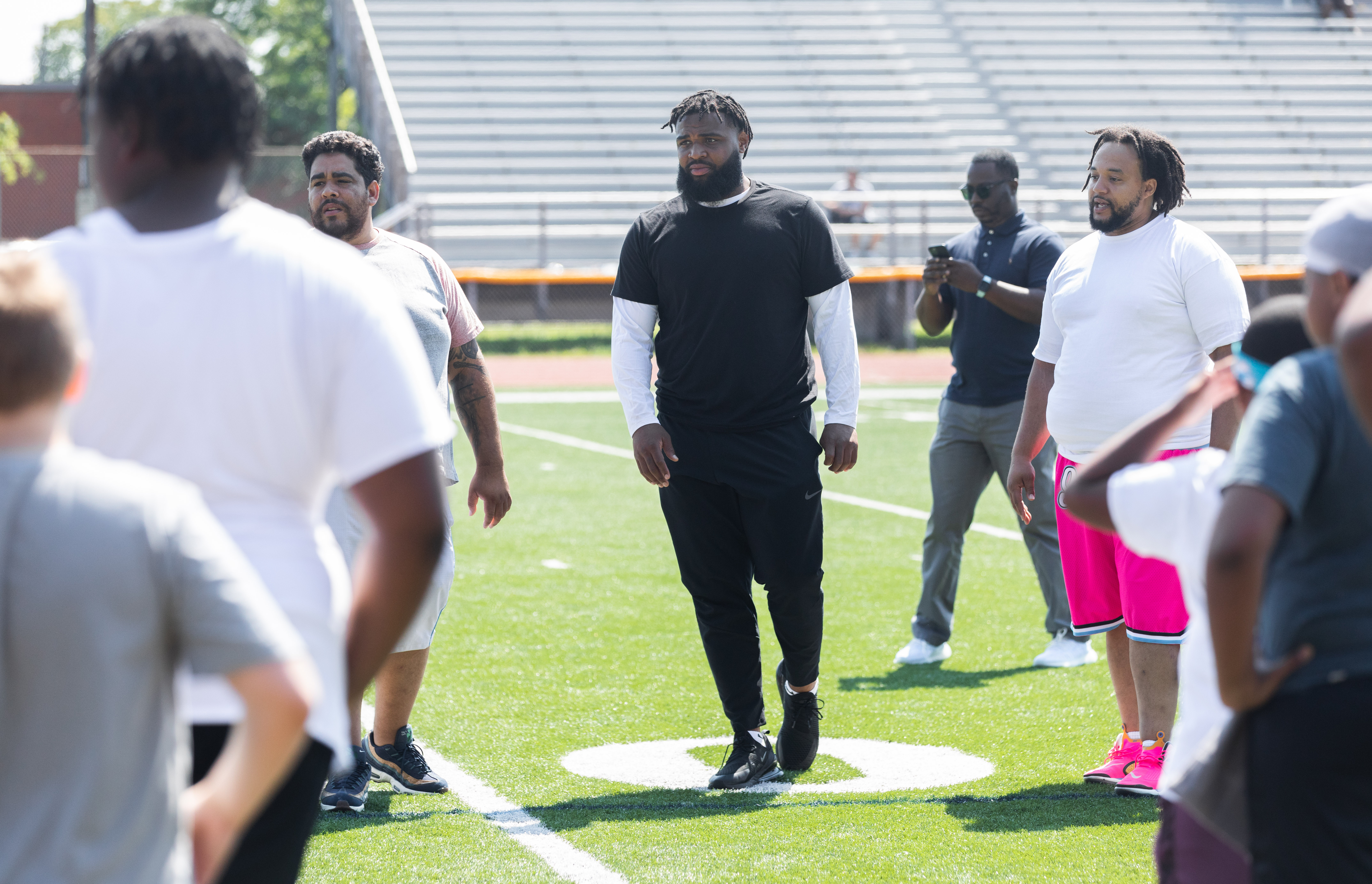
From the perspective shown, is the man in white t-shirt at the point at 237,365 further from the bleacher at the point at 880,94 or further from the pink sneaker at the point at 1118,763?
the bleacher at the point at 880,94

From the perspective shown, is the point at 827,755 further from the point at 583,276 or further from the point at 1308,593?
the point at 583,276

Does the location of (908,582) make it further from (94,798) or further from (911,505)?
(94,798)

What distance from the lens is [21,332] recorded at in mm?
1765

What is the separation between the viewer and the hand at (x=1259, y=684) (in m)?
2.22

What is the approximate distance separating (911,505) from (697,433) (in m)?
6.95

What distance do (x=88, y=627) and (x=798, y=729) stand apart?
12.5 feet

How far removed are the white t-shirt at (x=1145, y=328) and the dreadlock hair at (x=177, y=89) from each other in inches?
135

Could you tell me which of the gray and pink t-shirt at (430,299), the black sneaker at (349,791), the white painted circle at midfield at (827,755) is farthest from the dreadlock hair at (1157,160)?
the black sneaker at (349,791)

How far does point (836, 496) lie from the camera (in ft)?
40.8

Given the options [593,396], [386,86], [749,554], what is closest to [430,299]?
[749,554]

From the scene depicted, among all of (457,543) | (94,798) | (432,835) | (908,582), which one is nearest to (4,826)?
(94,798)

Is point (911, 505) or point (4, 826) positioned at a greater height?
point (4, 826)

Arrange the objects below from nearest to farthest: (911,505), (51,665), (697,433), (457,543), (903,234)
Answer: (51,665) → (697,433) → (457,543) → (911,505) → (903,234)

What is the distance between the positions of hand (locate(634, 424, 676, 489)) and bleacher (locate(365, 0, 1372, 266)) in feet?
74.0
